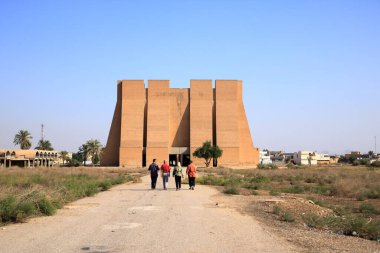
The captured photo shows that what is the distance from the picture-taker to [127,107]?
92.4 m

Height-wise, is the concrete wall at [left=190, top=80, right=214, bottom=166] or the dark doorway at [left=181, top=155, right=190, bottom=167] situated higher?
the concrete wall at [left=190, top=80, right=214, bottom=166]

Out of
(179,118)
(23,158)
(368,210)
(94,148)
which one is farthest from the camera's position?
(94,148)

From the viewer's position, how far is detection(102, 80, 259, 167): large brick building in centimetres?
9062

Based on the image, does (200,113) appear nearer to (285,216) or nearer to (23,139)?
(23,139)

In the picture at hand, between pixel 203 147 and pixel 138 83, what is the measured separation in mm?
19745

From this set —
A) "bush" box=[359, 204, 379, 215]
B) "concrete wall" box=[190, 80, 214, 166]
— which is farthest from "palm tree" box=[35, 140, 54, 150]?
"bush" box=[359, 204, 379, 215]

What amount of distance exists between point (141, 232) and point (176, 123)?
86.0 metres

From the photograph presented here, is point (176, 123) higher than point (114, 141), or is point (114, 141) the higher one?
point (176, 123)

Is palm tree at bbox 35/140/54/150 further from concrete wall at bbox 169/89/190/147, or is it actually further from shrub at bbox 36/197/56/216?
shrub at bbox 36/197/56/216

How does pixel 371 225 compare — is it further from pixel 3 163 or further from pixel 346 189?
pixel 3 163

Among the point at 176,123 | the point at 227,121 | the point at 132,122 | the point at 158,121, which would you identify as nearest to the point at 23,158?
the point at 132,122

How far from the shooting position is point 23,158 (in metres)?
80.4

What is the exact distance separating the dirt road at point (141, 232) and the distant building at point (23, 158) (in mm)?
66776

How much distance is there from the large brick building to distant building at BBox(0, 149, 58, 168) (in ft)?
42.5
